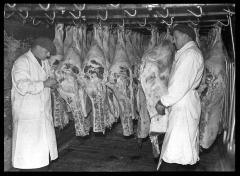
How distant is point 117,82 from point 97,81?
34cm

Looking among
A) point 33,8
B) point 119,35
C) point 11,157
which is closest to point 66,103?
point 11,157

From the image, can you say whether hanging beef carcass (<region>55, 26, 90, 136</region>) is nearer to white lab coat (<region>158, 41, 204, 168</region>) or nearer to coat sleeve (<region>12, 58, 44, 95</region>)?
coat sleeve (<region>12, 58, 44, 95</region>)

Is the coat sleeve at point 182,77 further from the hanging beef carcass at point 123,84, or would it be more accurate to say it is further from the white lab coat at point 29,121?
the white lab coat at point 29,121

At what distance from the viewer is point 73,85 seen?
4855 millimetres

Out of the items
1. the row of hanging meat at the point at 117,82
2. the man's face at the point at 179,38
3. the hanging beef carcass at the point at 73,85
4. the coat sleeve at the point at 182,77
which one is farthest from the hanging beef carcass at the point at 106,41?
the coat sleeve at the point at 182,77

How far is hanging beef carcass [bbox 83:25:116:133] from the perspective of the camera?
4.85 metres

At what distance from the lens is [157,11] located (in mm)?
4199

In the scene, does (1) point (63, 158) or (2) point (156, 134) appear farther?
(1) point (63, 158)

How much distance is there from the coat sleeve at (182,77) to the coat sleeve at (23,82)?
5.28ft

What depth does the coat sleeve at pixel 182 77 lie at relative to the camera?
389 centimetres

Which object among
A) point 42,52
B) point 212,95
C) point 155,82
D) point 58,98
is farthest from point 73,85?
point 212,95

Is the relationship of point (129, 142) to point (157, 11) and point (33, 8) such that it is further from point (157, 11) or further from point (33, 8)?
point (33, 8)

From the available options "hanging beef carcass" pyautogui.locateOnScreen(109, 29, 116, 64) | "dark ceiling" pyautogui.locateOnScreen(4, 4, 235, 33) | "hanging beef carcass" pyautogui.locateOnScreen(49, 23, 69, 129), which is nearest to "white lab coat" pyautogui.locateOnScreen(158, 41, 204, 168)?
"dark ceiling" pyautogui.locateOnScreen(4, 4, 235, 33)

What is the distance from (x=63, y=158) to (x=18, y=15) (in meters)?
2.36
